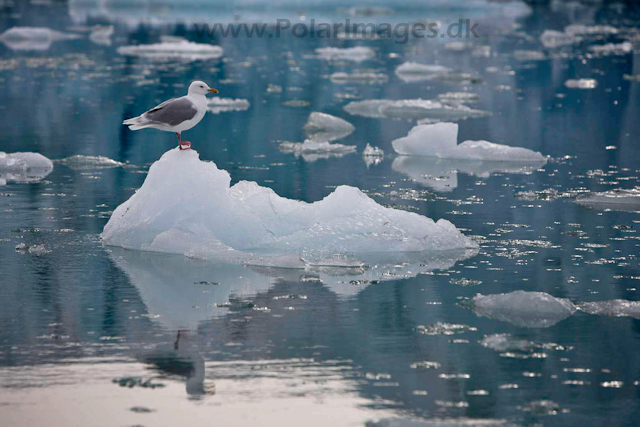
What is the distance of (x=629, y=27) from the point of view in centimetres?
4416

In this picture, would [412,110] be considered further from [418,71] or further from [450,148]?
[418,71]

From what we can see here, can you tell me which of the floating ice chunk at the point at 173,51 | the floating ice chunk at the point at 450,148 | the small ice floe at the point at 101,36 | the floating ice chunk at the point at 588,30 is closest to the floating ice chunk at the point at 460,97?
the floating ice chunk at the point at 450,148

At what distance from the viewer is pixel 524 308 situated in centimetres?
730

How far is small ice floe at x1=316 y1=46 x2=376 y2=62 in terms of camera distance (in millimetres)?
30484

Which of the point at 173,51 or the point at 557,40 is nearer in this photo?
the point at 173,51

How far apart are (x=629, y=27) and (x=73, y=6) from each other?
90.0 feet

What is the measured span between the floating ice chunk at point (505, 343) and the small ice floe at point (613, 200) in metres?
4.86

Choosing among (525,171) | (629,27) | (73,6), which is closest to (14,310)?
(525,171)

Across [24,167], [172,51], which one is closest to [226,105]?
[24,167]

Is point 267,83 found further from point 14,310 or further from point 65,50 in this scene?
point 14,310

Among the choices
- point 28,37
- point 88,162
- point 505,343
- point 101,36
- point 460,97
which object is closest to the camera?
point 505,343

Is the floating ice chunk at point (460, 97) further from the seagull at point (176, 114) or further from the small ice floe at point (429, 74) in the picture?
the seagull at point (176, 114)

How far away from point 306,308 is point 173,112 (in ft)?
8.86

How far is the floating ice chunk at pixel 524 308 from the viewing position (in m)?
7.24
